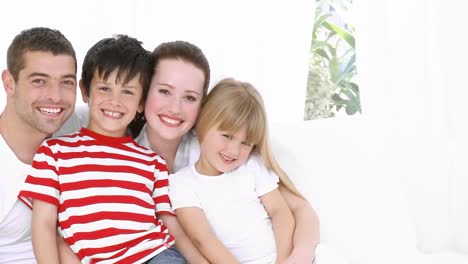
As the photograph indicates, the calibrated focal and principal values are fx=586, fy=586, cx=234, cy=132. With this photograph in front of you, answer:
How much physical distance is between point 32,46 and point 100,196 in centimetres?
44

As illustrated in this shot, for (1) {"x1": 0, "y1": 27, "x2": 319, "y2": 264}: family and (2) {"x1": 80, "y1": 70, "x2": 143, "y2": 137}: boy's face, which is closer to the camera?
(1) {"x1": 0, "y1": 27, "x2": 319, "y2": 264}: family

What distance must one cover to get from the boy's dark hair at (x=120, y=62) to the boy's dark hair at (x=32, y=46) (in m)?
0.08

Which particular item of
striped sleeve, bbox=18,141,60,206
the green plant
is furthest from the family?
the green plant

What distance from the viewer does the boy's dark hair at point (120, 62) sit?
163 centimetres

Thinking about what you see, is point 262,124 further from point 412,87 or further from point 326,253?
point 412,87

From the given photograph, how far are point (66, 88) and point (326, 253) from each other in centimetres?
85

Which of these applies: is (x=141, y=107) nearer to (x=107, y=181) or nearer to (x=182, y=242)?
(x=107, y=181)

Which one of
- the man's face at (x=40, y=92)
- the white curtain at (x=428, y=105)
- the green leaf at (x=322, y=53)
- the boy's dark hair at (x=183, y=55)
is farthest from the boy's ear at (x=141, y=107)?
the green leaf at (x=322, y=53)

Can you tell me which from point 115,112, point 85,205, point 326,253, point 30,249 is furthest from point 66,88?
point 326,253

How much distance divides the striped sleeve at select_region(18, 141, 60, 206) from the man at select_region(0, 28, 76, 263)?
0.04 metres

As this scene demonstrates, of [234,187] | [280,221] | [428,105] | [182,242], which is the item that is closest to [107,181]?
[182,242]

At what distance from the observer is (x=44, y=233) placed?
146cm

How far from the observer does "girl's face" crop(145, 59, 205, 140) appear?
67.1 inches

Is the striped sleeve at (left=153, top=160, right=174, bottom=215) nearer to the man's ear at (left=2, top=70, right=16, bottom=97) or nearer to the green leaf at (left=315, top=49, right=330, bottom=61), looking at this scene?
the man's ear at (left=2, top=70, right=16, bottom=97)
